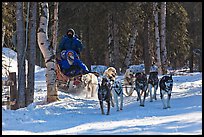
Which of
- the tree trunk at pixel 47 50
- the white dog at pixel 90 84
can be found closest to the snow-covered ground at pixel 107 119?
the tree trunk at pixel 47 50

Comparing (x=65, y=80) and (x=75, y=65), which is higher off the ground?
(x=75, y=65)

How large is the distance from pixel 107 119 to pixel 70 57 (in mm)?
6602

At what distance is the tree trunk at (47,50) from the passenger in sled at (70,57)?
2.31 m

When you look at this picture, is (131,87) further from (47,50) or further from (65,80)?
(47,50)

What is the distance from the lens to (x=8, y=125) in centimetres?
922

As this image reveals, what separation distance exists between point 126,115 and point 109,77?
1816mm

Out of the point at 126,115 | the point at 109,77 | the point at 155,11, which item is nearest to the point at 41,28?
the point at 109,77

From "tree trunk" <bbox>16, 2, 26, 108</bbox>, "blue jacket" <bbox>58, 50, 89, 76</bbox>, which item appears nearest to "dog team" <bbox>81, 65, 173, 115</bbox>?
"blue jacket" <bbox>58, 50, 89, 76</bbox>

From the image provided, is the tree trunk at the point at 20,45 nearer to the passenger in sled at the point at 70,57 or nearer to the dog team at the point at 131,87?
the passenger in sled at the point at 70,57

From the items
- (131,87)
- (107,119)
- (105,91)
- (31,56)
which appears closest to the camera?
(107,119)

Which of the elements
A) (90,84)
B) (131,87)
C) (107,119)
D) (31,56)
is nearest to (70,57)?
(90,84)

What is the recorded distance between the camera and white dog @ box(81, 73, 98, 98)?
1588 centimetres

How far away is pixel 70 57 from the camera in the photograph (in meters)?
16.3

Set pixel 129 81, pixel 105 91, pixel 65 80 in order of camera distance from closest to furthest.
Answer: pixel 105 91 < pixel 129 81 < pixel 65 80
